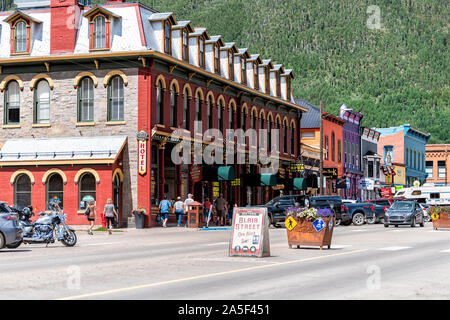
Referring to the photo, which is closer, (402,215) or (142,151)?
(142,151)

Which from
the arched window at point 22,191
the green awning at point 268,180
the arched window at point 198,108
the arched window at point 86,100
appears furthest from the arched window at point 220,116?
the arched window at point 22,191

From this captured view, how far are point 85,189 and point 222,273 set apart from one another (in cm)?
2680

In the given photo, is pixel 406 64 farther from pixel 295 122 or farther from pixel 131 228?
pixel 131 228

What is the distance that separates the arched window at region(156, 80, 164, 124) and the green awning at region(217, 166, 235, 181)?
21.5ft

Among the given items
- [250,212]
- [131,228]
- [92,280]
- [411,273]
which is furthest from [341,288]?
[131,228]

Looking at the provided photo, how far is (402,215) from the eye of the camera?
1720 inches

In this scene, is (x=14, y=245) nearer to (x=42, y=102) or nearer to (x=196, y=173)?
(x=42, y=102)

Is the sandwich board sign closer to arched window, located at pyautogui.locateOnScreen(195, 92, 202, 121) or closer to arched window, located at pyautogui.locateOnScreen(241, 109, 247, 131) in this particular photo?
arched window, located at pyautogui.locateOnScreen(195, 92, 202, 121)

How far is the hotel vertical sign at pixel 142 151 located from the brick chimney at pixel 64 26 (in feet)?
20.1

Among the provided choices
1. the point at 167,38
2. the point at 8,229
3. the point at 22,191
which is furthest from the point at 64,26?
the point at 8,229

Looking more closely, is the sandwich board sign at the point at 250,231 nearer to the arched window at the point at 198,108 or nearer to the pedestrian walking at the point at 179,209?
the pedestrian walking at the point at 179,209

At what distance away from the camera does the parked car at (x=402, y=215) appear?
143 feet

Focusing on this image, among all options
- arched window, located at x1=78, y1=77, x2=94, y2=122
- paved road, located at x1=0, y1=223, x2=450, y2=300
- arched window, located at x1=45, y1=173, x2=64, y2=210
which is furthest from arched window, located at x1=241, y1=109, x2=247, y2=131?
paved road, located at x1=0, y1=223, x2=450, y2=300

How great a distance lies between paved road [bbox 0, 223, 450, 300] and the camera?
12664 mm
